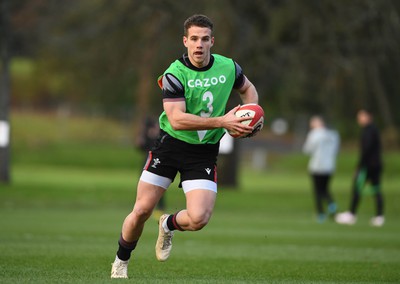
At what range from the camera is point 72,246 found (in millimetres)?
14867

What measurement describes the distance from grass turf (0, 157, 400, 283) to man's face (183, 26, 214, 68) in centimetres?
225

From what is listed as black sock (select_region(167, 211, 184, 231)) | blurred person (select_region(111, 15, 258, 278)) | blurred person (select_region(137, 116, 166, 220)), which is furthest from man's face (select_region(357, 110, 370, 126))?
black sock (select_region(167, 211, 184, 231))

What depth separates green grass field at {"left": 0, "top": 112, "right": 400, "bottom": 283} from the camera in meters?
11.2

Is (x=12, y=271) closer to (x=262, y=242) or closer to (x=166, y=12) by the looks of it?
(x=262, y=242)

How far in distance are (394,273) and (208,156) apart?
3.20m

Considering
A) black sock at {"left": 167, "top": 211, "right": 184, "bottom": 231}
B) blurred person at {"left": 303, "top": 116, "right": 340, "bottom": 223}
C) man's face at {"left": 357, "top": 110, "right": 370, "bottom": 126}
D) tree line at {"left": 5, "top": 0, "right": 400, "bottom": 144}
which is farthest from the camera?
tree line at {"left": 5, "top": 0, "right": 400, "bottom": 144}

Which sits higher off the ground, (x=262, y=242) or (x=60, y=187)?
(x=262, y=242)

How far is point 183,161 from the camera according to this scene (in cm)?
1002

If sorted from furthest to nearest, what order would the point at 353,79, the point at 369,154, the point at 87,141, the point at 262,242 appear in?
the point at 87,141 < the point at 353,79 < the point at 369,154 < the point at 262,242

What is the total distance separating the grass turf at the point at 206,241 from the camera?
11195 mm

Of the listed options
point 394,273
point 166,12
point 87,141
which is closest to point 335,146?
point 166,12

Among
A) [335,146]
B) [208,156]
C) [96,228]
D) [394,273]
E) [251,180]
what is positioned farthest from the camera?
[251,180]

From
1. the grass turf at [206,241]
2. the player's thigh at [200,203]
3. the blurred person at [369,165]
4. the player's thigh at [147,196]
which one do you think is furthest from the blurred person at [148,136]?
the player's thigh at [200,203]

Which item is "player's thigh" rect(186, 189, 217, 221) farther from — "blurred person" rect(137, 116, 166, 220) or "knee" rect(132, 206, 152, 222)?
"blurred person" rect(137, 116, 166, 220)
